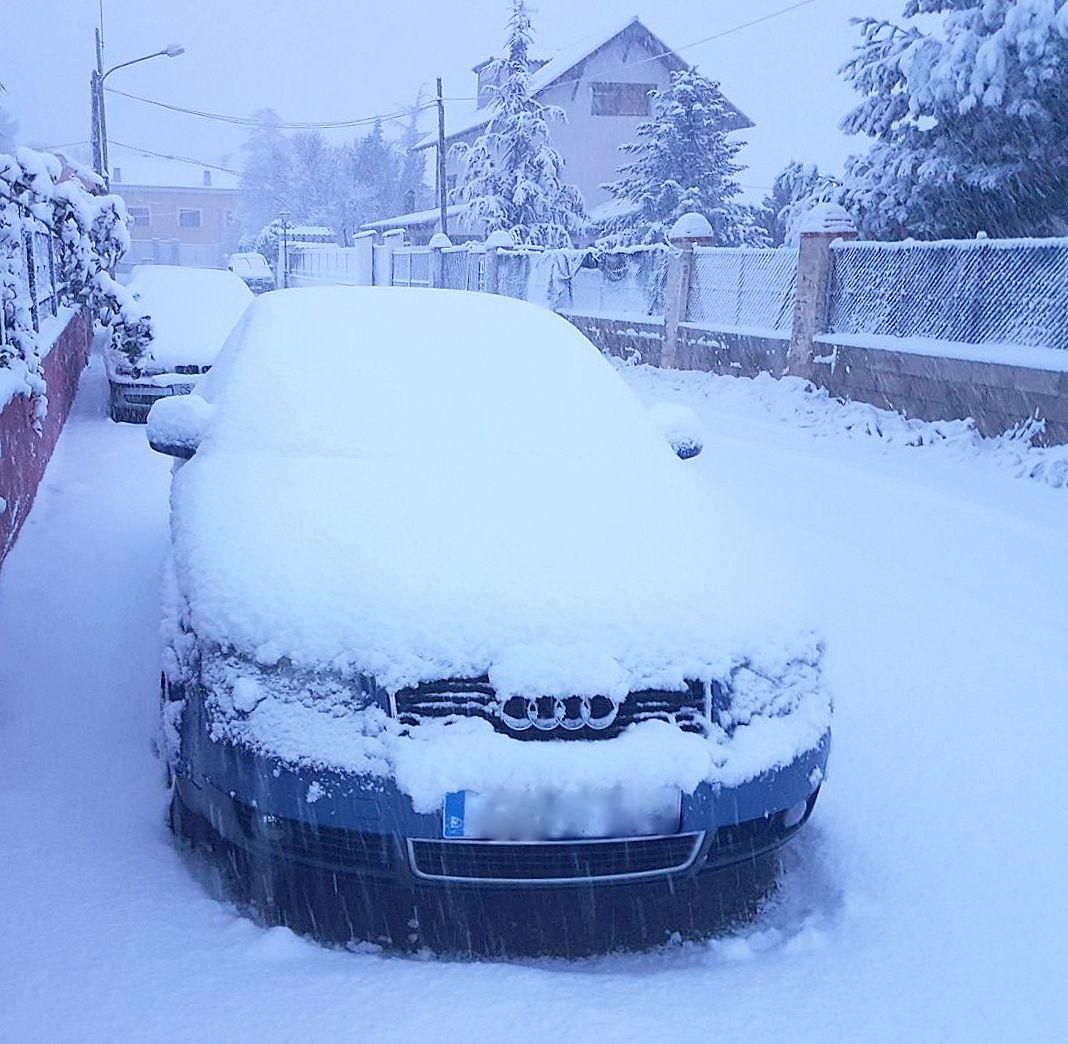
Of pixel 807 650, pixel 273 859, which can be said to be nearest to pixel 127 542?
pixel 273 859

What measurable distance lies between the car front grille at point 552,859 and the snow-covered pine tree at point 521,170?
90.3ft

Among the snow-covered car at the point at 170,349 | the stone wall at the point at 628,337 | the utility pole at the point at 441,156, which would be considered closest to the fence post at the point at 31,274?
the snow-covered car at the point at 170,349

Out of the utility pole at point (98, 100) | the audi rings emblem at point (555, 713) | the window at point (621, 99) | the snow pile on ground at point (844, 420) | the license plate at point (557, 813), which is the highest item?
the window at point (621, 99)

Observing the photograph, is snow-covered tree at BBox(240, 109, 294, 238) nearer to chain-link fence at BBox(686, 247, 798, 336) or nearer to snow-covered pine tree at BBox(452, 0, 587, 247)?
snow-covered pine tree at BBox(452, 0, 587, 247)

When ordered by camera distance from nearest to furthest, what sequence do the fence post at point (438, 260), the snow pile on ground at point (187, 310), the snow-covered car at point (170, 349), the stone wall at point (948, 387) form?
the stone wall at point (948, 387) → the snow-covered car at point (170, 349) → the snow pile on ground at point (187, 310) → the fence post at point (438, 260)

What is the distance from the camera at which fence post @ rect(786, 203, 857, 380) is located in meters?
12.4

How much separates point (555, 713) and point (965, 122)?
11349 mm

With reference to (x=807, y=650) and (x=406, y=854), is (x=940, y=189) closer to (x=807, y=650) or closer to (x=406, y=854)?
(x=807, y=650)

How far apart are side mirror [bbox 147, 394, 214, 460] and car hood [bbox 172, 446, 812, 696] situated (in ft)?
0.82

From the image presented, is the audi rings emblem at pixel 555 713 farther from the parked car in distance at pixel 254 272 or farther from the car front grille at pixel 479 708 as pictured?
the parked car in distance at pixel 254 272

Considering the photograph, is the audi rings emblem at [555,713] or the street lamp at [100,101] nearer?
the audi rings emblem at [555,713]

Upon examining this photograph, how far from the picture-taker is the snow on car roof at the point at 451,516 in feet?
8.59

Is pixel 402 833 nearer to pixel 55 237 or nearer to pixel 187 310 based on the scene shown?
pixel 55 237

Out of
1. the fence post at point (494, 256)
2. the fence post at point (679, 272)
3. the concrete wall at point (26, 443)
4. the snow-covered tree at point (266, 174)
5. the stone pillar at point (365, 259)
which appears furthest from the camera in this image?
the snow-covered tree at point (266, 174)
